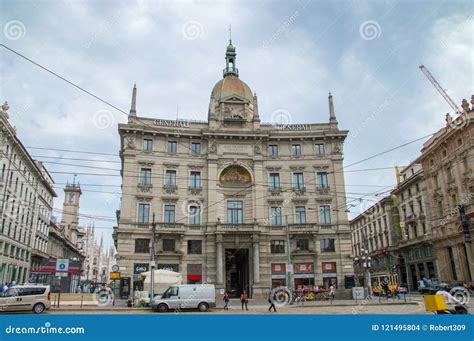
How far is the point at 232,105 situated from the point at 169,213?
49.9ft

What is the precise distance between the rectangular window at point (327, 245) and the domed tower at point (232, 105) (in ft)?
50.7

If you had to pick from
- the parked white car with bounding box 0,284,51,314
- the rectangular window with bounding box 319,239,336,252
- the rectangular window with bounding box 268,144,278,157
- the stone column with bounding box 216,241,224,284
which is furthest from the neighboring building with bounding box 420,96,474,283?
the parked white car with bounding box 0,284,51,314

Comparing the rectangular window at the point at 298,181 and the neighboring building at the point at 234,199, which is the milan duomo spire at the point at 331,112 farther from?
the rectangular window at the point at 298,181

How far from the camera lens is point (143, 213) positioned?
1620 inches

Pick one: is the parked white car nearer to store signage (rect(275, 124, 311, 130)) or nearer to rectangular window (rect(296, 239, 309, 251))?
rectangular window (rect(296, 239, 309, 251))

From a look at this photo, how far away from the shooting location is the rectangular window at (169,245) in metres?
40.5

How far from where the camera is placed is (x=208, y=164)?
4341 cm

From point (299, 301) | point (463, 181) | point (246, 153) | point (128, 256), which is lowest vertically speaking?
point (299, 301)

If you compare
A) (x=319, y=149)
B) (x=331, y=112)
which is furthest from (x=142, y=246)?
(x=331, y=112)

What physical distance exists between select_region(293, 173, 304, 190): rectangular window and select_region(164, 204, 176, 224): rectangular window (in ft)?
46.6

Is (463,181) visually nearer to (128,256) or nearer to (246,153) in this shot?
(246,153)

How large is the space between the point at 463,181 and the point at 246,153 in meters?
26.4

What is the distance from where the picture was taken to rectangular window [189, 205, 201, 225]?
41.9 meters
